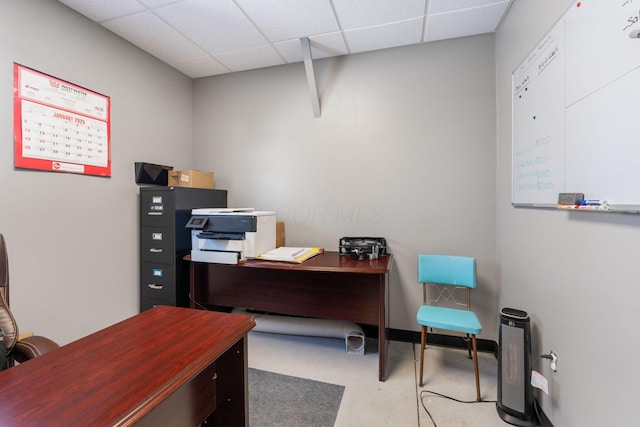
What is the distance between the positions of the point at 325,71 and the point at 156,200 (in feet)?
6.35

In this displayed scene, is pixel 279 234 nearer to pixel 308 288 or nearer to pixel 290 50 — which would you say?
pixel 308 288

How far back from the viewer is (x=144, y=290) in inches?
97.9

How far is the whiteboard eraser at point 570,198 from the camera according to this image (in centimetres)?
120

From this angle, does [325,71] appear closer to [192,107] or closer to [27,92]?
[192,107]

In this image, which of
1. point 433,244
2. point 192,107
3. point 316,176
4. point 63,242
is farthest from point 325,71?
point 63,242

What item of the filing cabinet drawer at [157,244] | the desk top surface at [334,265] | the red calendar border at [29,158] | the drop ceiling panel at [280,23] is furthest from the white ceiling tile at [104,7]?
the desk top surface at [334,265]

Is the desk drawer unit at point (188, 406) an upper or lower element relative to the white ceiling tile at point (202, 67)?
lower

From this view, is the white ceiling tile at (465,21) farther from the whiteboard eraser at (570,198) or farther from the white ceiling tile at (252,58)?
the whiteboard eraser at (570,198)

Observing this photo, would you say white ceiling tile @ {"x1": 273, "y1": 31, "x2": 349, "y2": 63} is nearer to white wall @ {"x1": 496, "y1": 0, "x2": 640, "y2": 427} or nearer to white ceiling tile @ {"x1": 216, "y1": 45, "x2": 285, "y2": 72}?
white ceiling tile @ {"x1": 216, "y1": 45, "x2": 285, "y2": 72}

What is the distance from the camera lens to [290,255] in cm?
213

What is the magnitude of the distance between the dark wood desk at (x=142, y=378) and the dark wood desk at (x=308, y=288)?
947 mm

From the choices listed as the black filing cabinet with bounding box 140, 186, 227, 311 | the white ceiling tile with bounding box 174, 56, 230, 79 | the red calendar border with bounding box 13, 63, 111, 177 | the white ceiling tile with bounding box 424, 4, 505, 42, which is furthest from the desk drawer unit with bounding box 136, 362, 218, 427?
the white ceiling tile with bounding box 174, 56, 230, 79

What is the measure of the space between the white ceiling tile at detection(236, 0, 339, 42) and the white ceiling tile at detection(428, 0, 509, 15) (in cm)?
70

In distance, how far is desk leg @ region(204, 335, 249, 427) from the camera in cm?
104
